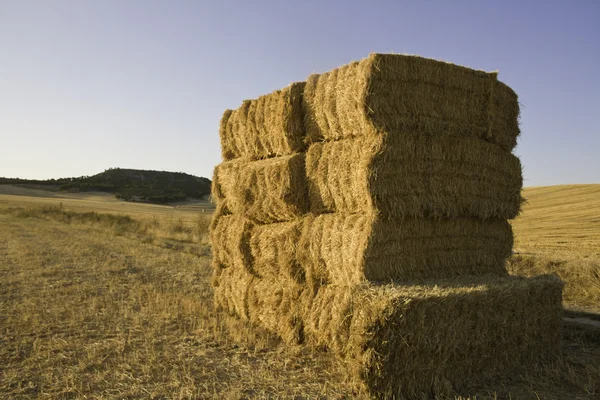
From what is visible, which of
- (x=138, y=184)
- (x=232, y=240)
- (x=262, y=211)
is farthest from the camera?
(x=138, y=184)

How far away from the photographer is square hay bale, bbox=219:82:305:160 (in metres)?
6.82

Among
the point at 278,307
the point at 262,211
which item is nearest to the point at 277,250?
the point at 262,211

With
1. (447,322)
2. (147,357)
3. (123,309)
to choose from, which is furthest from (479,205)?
(123,309)

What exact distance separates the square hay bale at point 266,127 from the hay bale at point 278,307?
1868 millimetres

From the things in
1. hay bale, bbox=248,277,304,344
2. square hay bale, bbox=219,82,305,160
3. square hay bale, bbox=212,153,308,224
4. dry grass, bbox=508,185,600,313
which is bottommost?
hay bale, bbox=248,277,304,344

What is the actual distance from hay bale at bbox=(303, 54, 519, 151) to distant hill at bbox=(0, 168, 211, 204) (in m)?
67.8

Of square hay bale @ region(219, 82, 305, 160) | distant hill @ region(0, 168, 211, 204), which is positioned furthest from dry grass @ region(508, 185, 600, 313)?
distant hill @ region(0, 168, 211, 204)

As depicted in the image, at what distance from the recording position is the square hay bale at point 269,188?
21.9 ft

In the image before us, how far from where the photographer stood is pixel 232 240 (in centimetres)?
800

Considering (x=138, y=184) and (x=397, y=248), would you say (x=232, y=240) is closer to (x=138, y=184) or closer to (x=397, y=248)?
(x=397, y=248)

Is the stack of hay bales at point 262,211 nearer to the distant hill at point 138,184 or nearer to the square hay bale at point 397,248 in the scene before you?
the square hay bale at point 397,248

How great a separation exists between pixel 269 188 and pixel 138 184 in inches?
3104

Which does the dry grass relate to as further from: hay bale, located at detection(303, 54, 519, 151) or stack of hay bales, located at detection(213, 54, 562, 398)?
hay bale, located at detection(303, 54, 519, 151)

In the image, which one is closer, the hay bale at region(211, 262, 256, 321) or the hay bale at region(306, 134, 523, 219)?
the hay bale at region(306, 134, 523, 219)
